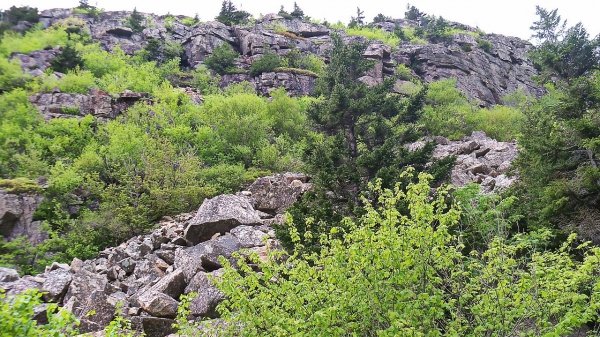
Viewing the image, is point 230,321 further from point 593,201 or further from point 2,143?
point 2,143

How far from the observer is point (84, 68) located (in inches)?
2089

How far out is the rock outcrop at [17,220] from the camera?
2270 cm

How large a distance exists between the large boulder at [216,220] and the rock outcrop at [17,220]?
10.1 metres

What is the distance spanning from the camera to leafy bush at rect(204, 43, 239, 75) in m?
58.7

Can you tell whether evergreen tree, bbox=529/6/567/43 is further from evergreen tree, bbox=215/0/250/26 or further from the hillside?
evergreen tree, bbox=215/0/250/26

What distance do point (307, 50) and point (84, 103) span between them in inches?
1315

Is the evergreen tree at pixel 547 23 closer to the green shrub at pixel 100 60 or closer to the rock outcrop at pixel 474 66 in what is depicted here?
the rock outcrop at pixel 474 66

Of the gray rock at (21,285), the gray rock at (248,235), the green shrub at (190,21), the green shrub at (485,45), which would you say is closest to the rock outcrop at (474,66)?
the green shrub at (485,45)

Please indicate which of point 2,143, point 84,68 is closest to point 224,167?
point 2,143

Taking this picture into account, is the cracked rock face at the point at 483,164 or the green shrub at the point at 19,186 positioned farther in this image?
the green shrub at the point at 19,186

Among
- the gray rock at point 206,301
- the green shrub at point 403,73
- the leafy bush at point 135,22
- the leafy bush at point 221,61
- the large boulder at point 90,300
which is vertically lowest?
the large boulder at point 90,300

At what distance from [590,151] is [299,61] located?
4966 cm

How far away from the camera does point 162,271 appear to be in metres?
15.9

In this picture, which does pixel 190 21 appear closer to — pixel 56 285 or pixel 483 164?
pixel 483 164
